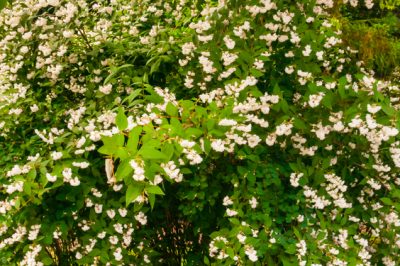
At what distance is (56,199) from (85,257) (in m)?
0.42

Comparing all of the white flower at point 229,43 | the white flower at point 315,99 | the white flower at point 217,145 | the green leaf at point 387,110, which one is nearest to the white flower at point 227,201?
the white flower at point 217,145

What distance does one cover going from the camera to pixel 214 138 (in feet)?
8.43

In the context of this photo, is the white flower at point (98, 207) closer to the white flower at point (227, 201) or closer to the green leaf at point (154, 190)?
the white flower at point (227, 201)

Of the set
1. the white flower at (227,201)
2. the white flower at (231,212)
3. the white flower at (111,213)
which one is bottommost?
the white flower at (111,213)

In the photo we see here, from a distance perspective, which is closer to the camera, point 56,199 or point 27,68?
point 56,199

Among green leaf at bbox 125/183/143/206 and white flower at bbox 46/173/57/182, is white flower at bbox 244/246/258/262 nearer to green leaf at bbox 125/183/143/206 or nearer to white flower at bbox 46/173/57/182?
green leaf at bbox 125/183/143/206

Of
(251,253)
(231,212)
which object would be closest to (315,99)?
→ (231,212)

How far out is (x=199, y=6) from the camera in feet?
11.3

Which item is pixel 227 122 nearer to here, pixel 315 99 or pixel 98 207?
pixel 315 99

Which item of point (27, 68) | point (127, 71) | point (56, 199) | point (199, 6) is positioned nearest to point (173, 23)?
point (199, 6)

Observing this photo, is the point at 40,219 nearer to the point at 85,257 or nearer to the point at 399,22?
the point at 85,257

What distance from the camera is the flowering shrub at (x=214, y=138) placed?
275 centimetres

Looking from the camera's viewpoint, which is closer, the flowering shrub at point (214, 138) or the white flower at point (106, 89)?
the flowering shrub at point (214, 138)

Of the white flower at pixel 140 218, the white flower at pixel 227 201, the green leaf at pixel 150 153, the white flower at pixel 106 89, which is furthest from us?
the white flower at pixel 106 89
